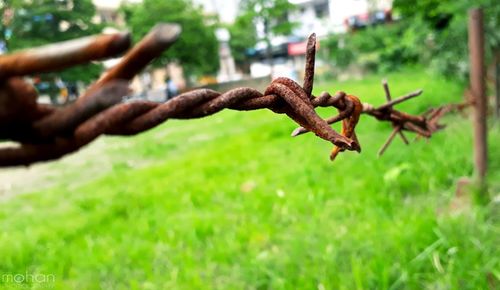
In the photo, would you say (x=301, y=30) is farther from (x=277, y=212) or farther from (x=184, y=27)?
(x=277, y=212)

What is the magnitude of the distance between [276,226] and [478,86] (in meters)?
1.19

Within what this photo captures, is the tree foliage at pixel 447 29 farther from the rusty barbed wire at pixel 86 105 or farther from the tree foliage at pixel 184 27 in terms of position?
the tree foliage at pixel 184 27

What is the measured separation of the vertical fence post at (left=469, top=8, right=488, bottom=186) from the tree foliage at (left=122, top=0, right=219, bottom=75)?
13.6 metres

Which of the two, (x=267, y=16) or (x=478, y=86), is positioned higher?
(x=478, y=86)

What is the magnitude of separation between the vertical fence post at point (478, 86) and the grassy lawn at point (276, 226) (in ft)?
0.66

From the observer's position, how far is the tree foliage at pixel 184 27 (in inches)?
621

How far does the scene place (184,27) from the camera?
1581cm

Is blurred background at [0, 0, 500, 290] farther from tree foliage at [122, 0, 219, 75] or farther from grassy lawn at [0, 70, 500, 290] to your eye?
tree foliage at [122, 0, 219, 75]

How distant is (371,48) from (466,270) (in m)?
14.3

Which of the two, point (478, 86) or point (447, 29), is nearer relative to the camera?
point (478, 86)

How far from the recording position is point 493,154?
285 centimetres

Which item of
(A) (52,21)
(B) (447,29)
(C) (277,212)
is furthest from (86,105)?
(A) (52,21)

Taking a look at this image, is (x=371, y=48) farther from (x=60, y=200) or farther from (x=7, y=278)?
(x=7, y=278)

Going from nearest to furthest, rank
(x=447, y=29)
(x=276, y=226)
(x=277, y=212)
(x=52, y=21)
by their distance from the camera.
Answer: (x=276, y=226) → (x=277, y=212) → (x=447, y=29) → (x=52, y=21)
